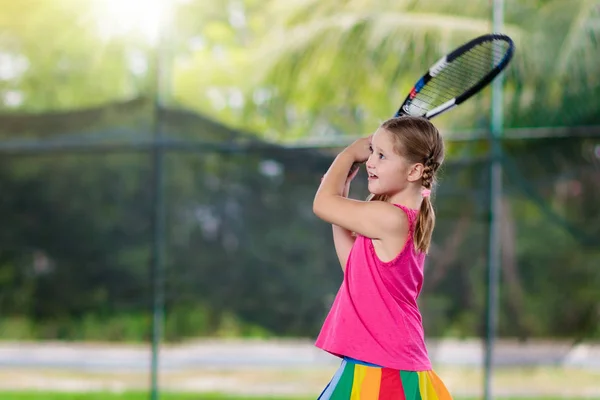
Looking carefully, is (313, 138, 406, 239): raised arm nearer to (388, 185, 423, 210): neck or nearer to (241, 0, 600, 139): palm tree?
(388, 185, 423, 210): neck

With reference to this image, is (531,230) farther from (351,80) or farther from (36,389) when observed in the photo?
(36,389)

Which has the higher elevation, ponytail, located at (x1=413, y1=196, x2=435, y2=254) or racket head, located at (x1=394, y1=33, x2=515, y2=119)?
racket head, located at (x1=394, y1=33, x2=515, y2=119)

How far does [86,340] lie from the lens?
4945 millimetres

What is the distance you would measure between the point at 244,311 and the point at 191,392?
0.49 meters

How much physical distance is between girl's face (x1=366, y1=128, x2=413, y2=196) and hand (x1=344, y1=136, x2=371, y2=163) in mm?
55

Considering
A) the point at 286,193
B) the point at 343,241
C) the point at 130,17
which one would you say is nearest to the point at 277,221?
the point at 286,193

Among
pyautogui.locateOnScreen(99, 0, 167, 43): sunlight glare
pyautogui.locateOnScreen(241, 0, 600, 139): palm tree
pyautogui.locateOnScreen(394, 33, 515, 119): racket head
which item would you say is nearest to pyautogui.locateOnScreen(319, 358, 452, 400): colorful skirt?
pyautogui.locateOnScreen(394, 33, 515, 119): racket head

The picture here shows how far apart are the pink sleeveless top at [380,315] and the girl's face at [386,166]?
61 mm

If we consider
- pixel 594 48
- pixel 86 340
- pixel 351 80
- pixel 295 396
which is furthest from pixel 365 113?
pixel 86 340

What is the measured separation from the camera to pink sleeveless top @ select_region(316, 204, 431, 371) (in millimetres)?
2020

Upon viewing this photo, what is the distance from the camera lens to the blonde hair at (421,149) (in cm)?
205

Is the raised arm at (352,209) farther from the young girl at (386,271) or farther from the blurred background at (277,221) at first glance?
the blurred background at (277,221)

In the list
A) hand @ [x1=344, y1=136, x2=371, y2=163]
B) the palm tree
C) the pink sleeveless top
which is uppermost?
the palm tree

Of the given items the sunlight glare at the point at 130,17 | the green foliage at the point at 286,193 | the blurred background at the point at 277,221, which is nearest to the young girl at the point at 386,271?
the blurred background at the point at 277,221
